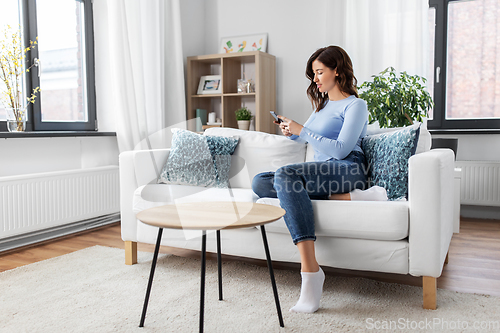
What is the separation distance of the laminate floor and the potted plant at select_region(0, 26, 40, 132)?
0.81m

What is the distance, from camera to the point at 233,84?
4.14m

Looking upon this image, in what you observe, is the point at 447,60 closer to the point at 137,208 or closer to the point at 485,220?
the point at 485,220

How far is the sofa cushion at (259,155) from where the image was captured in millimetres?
2480

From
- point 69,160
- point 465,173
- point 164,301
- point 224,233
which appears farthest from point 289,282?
point 465,173

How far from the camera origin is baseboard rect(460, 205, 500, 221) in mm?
3541

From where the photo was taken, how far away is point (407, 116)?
3.03 m

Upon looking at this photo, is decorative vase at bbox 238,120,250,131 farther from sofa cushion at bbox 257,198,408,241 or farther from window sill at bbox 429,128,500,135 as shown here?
sofa cushion at bbox 257,198,408,241

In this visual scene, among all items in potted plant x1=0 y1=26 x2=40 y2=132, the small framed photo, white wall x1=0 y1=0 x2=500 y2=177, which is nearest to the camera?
potted plant x1=0 y1=26 x2=40 y2=132

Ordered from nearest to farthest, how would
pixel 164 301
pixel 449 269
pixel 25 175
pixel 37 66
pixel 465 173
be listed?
pixel 164 301, pixel 449 269, pixel 25 175, pixel 37 66, pixel 465 173

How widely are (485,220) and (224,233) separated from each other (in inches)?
96.4

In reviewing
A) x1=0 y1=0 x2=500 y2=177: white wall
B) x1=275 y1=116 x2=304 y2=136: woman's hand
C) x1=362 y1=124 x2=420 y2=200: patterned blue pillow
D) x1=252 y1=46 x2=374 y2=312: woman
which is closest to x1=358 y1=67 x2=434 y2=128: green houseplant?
x1=0 y1=0 x2=500 y2=177: white wall

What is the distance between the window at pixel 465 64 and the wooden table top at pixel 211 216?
2.77 meters

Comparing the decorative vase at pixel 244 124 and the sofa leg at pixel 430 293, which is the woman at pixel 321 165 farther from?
the decorative vase at pixel 244 124

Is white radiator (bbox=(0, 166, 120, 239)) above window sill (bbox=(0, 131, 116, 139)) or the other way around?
the other way around
